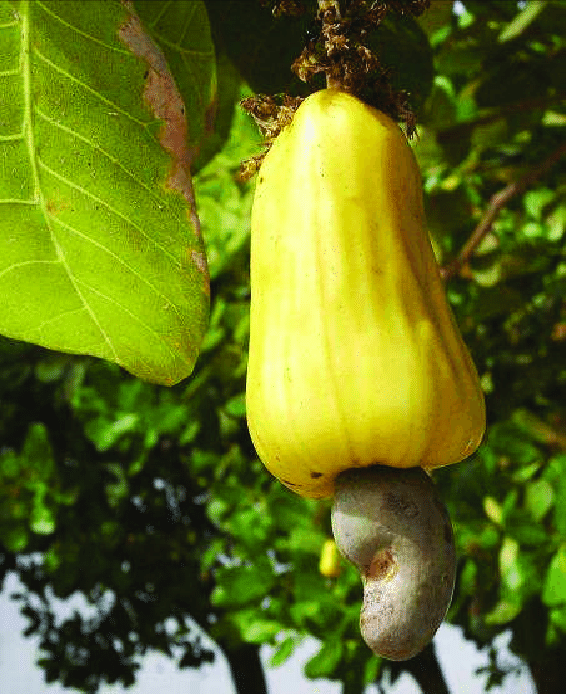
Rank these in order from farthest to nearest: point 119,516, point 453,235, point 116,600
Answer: point 116,600 < point 119,516 < point 453,235

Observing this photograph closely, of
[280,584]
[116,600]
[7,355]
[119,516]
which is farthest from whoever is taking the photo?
[116,600]

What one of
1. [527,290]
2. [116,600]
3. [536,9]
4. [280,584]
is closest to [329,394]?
[536,9]

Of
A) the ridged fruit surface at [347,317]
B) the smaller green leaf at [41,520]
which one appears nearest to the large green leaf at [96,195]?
the ridged fruit surface at [347,317]

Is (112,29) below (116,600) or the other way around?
the other way around

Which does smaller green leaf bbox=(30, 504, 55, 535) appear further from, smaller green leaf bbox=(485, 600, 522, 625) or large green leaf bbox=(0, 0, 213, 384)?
large green leaf bbox=(0, 0, 213, 384)

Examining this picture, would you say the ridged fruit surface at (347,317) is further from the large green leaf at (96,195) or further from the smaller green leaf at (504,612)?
the smaller green leaf at (504,612)

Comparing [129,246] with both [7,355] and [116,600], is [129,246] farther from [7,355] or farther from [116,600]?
[116,600]
